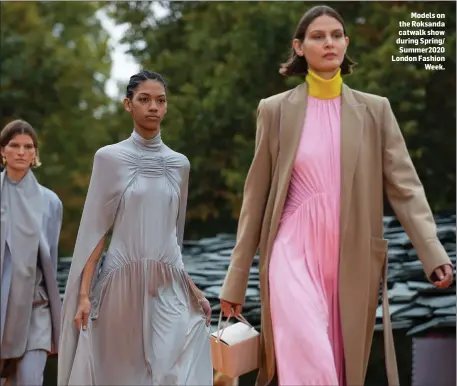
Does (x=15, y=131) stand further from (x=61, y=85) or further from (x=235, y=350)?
(x=61, y=85)

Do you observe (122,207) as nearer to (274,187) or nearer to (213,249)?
(274,187)

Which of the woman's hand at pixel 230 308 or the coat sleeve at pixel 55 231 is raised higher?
the coat sleeve at pixel 55 231

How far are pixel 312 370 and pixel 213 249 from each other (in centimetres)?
676

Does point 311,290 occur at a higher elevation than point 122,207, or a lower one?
lower

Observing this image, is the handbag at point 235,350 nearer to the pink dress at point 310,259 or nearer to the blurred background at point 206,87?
the pink dress at point 310,259

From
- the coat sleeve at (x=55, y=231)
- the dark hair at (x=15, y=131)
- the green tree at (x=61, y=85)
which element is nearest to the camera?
the dark hair at (x=15, y=131)

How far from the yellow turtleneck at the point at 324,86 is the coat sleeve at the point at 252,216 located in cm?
26

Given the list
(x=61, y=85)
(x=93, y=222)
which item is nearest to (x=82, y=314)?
(x=93, y=222)

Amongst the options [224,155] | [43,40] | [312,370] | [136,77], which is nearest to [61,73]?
[43,40]

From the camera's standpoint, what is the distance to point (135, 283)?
632 cm

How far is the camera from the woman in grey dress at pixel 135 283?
20.5 feet

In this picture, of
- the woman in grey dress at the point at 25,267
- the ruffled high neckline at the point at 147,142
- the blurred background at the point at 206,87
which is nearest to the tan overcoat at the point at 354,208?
the ruffled high neckline at the point at 147,142

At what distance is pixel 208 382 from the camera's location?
247 inches

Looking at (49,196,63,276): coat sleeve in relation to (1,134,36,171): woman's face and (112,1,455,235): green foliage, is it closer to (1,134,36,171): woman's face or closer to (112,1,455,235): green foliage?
(1,134,36,171): woman's face
